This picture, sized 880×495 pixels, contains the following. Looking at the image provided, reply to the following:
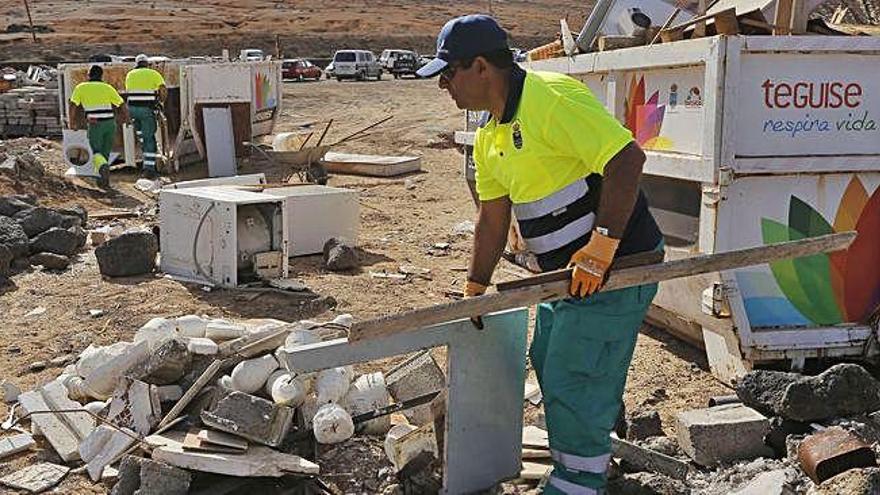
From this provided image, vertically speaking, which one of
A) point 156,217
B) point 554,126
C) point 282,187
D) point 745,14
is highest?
point 745,14

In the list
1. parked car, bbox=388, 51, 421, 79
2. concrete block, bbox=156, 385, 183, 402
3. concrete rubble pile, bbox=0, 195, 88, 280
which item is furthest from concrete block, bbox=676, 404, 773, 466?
parked car, bbox=388, 51, 421, 79

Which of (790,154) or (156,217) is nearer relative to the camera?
(790,154)

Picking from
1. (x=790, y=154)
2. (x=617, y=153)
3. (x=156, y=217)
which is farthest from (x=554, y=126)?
(x=156, y=217)

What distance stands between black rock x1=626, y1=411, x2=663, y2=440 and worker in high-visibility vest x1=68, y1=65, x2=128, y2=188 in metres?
9.27

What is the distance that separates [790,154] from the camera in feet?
15.6

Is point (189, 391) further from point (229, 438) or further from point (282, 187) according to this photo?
point (282, 187)

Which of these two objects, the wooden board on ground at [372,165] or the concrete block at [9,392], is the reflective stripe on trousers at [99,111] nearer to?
the wooden board on ground at [372,165]

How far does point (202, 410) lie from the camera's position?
4.13 m

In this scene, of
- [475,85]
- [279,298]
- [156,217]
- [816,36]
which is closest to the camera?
[475,85]

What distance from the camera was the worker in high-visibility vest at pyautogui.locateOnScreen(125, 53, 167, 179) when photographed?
1311 centimetres

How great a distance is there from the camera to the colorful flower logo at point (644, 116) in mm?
5309

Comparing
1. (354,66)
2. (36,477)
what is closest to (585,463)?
(36,477)

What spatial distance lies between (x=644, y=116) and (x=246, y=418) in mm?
2842

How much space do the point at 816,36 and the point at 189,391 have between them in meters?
3.28
